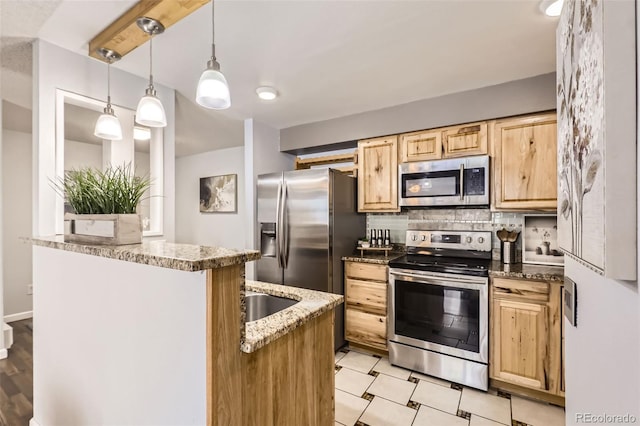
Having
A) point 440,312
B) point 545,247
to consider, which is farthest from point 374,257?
point 545,247

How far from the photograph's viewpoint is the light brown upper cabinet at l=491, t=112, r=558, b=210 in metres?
2.33

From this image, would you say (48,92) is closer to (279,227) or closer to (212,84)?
(212,84)

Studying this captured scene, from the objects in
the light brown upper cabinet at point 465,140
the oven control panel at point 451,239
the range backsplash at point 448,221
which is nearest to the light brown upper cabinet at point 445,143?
the light brown upper cabinet at point 465,140

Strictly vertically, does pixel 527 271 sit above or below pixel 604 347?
below

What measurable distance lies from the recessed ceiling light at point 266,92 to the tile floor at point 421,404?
2.49m

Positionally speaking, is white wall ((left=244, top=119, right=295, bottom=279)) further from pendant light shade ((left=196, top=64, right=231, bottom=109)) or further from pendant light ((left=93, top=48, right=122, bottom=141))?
pendant light shade ((left=196, top=64, right=231, bottom=109))

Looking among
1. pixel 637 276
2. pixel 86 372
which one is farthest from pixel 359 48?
pixel 86 372

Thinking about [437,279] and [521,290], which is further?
[437,279]

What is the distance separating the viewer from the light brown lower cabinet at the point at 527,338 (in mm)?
2092

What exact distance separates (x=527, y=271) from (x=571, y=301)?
1454 mm

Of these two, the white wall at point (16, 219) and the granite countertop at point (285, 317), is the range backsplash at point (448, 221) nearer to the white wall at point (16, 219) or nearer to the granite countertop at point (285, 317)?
the granite countertop at point (285, 317)

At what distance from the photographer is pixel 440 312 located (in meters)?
2.48

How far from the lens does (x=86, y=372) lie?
4.55 ft

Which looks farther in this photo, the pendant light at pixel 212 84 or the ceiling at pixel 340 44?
the ceiling at pixel 340 44
